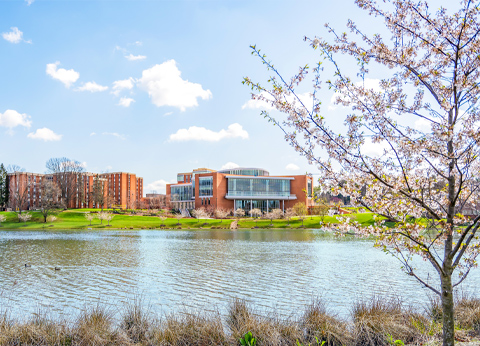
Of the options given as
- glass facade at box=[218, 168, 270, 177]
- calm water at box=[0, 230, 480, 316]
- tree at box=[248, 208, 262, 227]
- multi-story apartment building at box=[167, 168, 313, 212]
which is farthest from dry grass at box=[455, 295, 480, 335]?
glass facade at box=[218, 168, 270, 177]

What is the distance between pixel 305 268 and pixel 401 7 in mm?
17591

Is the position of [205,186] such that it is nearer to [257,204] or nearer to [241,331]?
[257,204]

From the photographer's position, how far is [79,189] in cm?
11225

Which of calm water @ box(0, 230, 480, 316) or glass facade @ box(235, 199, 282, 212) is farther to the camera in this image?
glass facade @ box(235, 199, 282, 212)

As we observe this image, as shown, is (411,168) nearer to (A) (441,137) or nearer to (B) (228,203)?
(A) (441,137)

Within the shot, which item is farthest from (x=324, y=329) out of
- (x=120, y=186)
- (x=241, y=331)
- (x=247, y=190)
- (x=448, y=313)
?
(x=120, y=186)

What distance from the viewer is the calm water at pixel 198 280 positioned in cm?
1357

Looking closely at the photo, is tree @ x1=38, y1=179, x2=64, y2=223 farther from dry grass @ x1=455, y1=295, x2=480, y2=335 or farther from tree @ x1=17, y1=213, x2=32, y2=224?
dry grass @ x1=455, y1=295, x2=480, y2=335

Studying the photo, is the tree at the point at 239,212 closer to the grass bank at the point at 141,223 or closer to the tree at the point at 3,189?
the grass bank at the point at 141,223

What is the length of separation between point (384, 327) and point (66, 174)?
10911 centimetres

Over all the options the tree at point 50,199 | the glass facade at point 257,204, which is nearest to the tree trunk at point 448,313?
the tree at point 50,199

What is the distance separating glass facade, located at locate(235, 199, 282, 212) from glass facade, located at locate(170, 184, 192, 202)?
17083 mm

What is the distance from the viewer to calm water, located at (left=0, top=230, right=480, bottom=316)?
13.6 m

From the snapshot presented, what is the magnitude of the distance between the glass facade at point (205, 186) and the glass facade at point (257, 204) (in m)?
7.72
